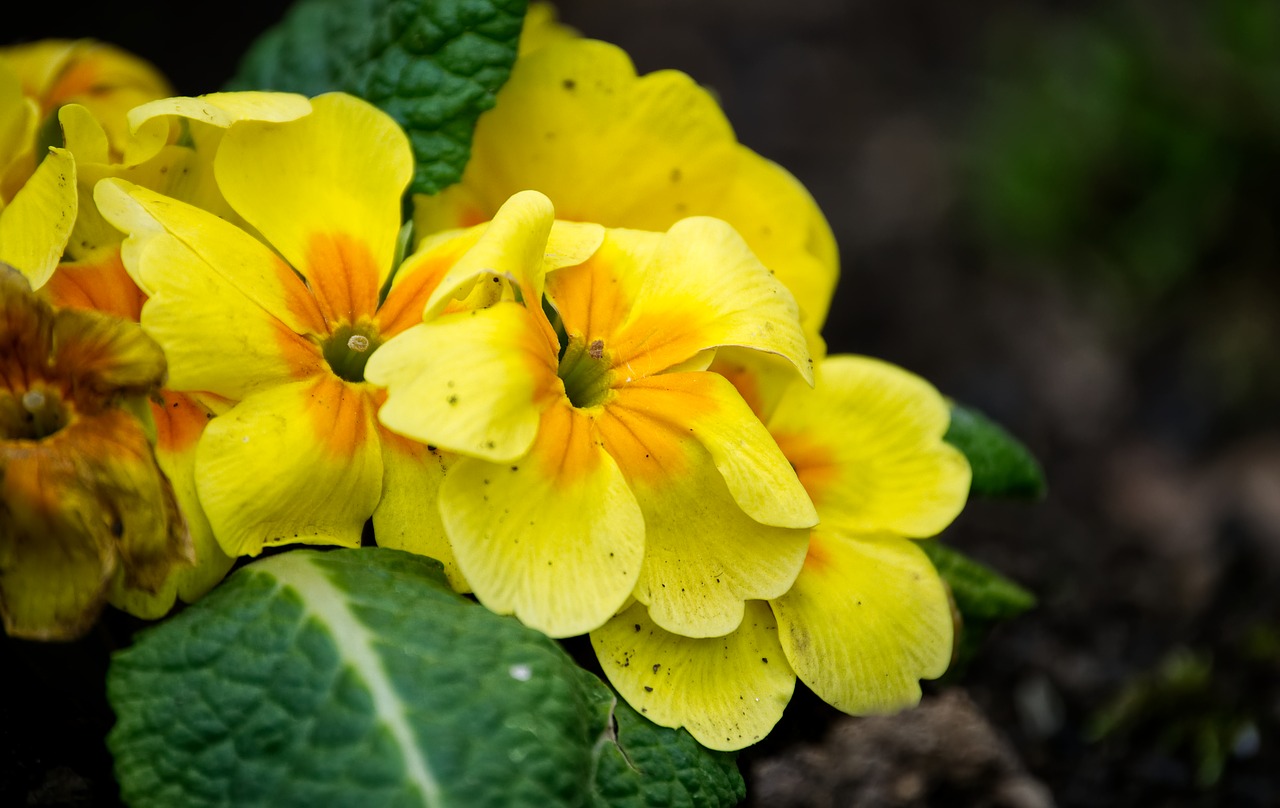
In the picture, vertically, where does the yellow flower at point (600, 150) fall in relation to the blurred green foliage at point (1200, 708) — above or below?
above

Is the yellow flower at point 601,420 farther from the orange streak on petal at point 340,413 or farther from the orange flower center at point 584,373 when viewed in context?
the orange streak on petal at point 340,413

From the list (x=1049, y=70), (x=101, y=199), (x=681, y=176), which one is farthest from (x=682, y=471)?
(x=1049, y=70)

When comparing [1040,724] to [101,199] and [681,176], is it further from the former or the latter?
[101,199]

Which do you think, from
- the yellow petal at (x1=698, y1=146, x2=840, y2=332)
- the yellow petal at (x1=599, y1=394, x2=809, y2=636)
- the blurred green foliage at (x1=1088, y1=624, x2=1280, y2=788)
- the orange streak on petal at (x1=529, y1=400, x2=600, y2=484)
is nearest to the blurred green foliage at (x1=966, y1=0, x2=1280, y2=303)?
the blurred green foliage at (x1=1088, y1=624, x2=1280, y2=788)

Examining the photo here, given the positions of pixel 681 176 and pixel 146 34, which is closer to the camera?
pixel 681 176

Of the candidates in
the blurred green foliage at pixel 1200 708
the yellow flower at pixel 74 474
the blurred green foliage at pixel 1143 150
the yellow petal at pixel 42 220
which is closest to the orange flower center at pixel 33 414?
the yellow flower at pixel 74 474

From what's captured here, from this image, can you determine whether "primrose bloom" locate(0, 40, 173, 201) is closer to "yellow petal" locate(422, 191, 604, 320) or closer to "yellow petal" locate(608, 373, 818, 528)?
"yellow petal" locate(422, 191, 604, 320)

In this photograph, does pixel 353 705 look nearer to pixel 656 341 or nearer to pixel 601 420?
pixel 601 420
